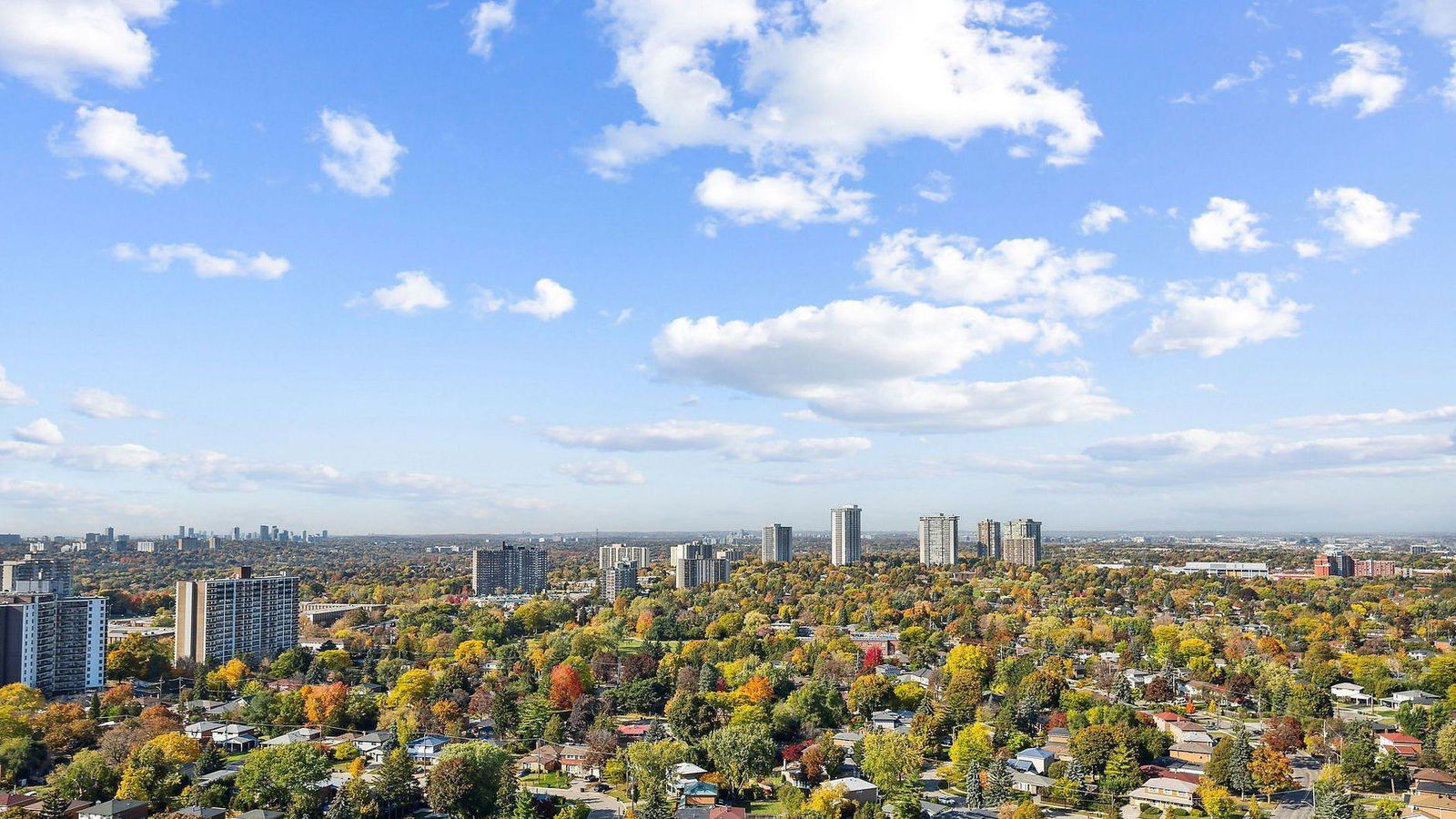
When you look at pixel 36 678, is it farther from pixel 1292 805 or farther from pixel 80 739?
pixel 1292 805

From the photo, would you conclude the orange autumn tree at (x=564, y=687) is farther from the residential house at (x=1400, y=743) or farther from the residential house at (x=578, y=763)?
the residential house at (x=1400, y=743)

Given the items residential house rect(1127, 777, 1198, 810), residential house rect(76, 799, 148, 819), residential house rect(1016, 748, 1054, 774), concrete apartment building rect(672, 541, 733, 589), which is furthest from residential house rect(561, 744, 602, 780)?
concrete apartment building rect(672, 541, 733, 589)

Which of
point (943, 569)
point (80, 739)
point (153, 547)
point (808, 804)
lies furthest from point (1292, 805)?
point (153, 547)

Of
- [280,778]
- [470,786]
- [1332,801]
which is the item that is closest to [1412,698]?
[1332,801]

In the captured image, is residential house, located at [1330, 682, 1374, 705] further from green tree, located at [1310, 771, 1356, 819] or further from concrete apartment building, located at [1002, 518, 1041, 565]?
concrete apartment building, located at [1002, 518, 1041, 565]

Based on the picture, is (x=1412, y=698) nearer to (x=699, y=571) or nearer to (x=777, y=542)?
(x=699, y=571)

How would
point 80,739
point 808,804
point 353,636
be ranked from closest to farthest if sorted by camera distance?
point 808,804 < point 80,739 < point 353,636
